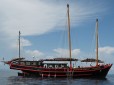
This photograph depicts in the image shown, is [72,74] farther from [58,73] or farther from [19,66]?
[19,66]

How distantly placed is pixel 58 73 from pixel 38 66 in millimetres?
7406

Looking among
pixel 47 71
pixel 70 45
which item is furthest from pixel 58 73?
pixel 70 45

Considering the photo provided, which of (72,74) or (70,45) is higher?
(70,45)

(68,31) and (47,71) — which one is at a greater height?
(68,31)

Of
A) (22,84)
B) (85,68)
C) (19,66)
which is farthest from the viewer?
(19,66)

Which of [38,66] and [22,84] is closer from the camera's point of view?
[22,84]

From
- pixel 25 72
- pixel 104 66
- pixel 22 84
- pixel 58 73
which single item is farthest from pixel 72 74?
pixel 22 84

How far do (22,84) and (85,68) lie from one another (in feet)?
81.4

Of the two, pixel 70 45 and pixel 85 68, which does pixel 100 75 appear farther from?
pixel 70 45

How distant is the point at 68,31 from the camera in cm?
8869

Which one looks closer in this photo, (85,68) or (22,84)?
(22,84)

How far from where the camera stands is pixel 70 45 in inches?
3511

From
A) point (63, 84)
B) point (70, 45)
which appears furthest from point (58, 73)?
point (63, 84)

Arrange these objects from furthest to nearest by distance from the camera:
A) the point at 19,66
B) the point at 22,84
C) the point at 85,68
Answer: the point at 19,66
the point at 85,68
the point at 22,84
